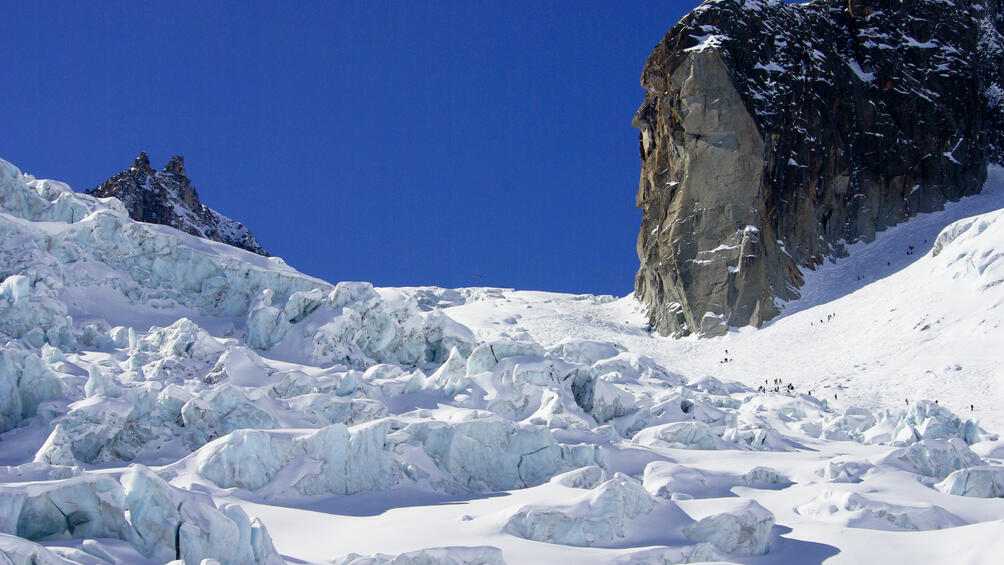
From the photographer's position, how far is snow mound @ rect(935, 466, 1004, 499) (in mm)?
18812

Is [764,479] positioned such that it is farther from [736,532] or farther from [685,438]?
[736,532]

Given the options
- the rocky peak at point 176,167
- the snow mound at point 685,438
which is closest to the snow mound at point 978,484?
the snow mound at point 685,438

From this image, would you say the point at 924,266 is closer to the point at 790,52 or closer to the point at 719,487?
the point at 790,52

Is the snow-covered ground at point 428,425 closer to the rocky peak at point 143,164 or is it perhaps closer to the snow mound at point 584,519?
the snow mound at point 584,519

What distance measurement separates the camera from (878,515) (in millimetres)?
16531

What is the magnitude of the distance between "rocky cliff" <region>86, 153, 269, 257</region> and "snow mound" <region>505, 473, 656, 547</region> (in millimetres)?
59187

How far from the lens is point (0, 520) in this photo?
37.6 ft

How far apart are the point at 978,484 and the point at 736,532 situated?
6.63m

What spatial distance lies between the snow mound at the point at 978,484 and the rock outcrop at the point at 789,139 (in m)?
32.9

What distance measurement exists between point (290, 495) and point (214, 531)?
642cm

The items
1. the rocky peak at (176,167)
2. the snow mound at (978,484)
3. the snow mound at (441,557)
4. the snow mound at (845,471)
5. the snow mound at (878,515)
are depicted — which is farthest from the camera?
the rocky peak at (176,167)

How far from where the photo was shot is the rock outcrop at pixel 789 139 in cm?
5447

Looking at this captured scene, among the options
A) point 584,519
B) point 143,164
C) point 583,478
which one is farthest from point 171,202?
point 584,519

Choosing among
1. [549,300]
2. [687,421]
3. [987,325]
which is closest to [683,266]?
[549,300]
